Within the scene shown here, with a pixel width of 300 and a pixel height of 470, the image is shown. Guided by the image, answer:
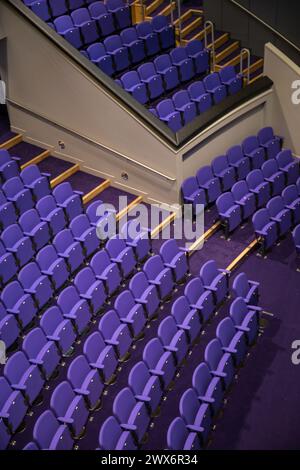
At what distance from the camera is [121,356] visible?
3.78 m

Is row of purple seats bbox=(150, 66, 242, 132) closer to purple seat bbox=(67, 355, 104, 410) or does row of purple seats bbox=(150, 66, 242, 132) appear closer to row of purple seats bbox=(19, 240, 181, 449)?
row of purple seats bbox=(19, 240, 181, 449)

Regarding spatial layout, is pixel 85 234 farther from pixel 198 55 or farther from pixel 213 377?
pixel 198 55

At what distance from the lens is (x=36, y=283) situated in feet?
12.7

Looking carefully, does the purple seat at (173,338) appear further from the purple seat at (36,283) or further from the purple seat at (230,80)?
the purple seat at (230,80)

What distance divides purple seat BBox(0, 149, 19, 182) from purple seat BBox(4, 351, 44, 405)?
1.41 meters

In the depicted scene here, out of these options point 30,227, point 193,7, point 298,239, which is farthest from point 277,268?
point 193,7

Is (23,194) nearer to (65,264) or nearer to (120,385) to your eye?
(65,264)

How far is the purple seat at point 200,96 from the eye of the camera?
486 centimetres

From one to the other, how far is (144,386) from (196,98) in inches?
84.8

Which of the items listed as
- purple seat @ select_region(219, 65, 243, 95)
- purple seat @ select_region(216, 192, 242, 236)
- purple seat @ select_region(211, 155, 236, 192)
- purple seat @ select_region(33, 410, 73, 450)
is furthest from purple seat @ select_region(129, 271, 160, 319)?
purple seat @ select_region(219, 65, 243, 95)

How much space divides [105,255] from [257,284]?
32.7 inches

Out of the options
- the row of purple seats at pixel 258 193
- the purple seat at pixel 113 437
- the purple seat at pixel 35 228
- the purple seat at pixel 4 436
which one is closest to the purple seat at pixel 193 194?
the row of purple seats at pixel 258 193

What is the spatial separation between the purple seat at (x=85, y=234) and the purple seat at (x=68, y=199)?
15cm

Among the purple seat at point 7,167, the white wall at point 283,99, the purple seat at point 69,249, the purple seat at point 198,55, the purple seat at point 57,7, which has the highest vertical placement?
the purple seat at point 57,7
